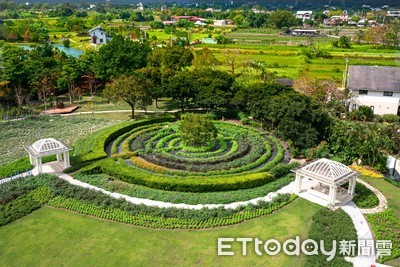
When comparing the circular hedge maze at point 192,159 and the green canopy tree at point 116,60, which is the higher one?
the green canopy tree at point 116,60

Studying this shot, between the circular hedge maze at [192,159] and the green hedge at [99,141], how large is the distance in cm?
64

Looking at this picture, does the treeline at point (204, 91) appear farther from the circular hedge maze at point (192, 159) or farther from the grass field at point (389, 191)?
the circular hedge maze at point (192, 159)

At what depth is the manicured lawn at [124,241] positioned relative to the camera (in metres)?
20.4

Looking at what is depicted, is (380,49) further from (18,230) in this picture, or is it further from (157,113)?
(18,230)

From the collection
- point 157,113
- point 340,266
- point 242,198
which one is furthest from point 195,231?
point 157,113

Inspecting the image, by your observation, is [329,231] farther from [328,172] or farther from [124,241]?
[124,241]

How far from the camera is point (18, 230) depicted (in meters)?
23.3

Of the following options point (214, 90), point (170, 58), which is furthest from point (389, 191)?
point (170, 58)

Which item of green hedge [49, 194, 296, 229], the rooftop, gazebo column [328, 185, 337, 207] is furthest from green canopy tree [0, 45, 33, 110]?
the rooftop

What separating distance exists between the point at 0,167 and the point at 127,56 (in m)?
27.6

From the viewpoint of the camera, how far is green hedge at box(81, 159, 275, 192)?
27531 mm

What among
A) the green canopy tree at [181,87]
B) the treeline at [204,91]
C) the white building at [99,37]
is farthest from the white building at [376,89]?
the white building at [99,37]

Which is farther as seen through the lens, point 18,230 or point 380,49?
point 380,49

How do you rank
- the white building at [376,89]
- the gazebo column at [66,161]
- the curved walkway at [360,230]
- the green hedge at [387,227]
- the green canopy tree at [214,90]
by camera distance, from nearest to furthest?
the curved walkway at [360,230] < the green hedge at [387,227] < the gazebo column at [66,161] < the green canopy tree at [214,90] < the white building at [376,89]
